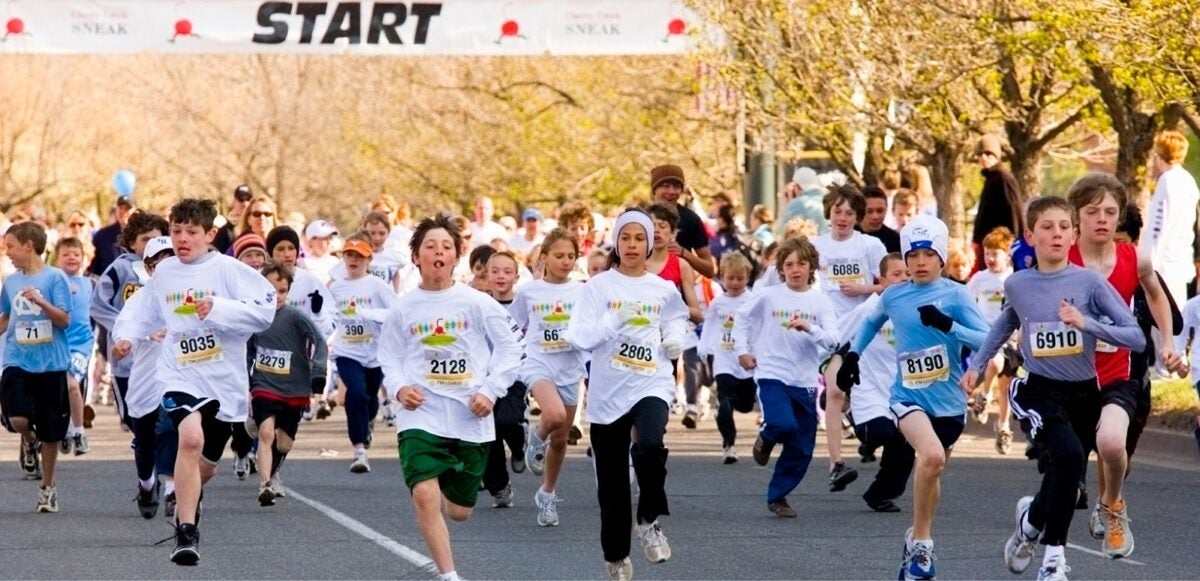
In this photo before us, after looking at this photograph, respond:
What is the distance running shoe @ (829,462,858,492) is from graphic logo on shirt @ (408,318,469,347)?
4.51 metres

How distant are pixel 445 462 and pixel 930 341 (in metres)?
2.58

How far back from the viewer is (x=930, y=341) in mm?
10750

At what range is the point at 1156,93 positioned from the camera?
17.9m

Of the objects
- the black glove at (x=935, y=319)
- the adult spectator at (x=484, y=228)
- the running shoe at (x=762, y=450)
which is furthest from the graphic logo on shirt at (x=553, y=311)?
the adult spectator at (x=484, y=228)

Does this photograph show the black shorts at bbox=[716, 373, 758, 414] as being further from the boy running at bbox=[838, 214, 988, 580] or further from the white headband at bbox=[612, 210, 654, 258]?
the white headband at bbox=[612, 210, 654, 258]

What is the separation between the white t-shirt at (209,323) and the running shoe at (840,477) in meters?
4.08

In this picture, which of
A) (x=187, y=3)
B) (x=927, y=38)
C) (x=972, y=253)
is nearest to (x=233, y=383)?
(x=972, y=253)

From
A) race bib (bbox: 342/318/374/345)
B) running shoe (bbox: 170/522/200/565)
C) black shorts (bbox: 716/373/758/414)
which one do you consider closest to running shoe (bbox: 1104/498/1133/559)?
running shoe (bbox: 170/522/200/565)

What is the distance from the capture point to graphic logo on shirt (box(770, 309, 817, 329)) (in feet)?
45.7

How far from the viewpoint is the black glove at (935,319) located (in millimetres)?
10539

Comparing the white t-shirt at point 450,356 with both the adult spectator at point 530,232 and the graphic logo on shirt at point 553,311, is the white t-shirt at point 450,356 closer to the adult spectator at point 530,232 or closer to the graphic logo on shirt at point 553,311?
the graphic logo on shirt at point 553,311

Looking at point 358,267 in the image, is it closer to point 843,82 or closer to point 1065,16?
point 1065,16

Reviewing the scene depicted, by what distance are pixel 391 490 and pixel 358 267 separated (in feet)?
9.42

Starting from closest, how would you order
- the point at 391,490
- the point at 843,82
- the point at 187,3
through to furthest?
the point at 391,490 → the point at 843,82 → the point at 187,3
